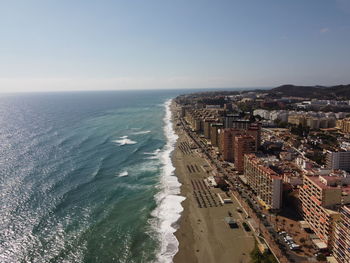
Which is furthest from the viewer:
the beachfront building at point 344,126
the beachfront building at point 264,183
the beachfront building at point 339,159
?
the beachfront building at point 344,126

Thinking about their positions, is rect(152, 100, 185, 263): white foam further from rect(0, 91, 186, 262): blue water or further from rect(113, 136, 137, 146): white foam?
rect(113, 136, 137, 146): white foam

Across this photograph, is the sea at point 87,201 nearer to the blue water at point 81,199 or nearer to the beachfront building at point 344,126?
the blue water at point 81,199

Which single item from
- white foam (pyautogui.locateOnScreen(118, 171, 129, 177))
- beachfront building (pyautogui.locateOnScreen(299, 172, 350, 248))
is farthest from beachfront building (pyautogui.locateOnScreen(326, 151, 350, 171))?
white foam (pyautogui.locateOnScreen(118, 171, 129, 177))

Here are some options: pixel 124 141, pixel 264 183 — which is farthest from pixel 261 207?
pixel 124 141

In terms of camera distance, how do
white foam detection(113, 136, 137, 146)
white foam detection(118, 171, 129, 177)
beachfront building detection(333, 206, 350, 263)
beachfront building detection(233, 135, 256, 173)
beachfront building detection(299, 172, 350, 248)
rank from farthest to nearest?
white foam detection(113, 136, 137, 146) → white foam detection(118, 171, 129, 177) → beachfront building detection(233, 135, 256, 173) → beachfront building detection(299, 172, 350, 248) → beachfront building detection(333, 206, 350, 263)

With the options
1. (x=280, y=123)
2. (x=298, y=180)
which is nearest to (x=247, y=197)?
(x=298, y=180)

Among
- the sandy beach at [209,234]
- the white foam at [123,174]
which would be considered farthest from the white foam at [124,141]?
the sandy beach at [209,234]

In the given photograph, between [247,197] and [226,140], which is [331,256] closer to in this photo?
[247,197]
